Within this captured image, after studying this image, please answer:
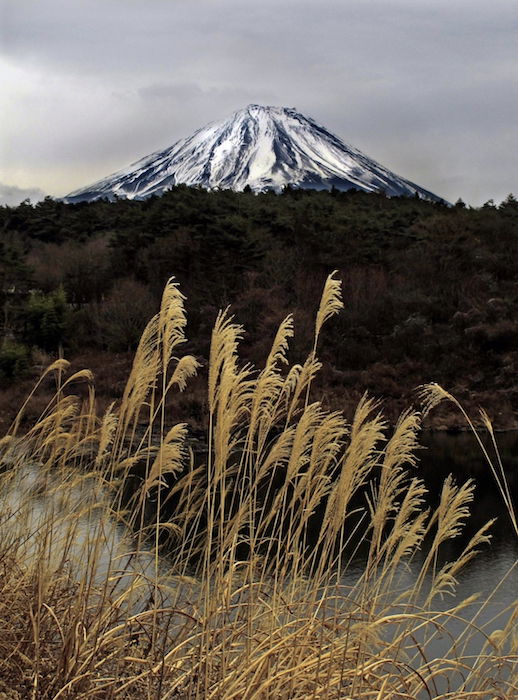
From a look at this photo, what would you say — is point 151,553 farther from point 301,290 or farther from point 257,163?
point 257,163

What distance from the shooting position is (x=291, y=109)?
98.1m

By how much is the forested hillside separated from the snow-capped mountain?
152ft

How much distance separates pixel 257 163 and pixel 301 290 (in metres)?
63.2

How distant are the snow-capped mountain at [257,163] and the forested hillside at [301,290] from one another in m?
46.4

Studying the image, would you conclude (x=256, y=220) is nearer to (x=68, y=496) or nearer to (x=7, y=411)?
(x=7, y=411)

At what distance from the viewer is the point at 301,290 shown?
2734 centimetres

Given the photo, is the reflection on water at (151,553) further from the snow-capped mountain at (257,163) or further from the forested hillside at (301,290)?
the snow-capped mountain at (257,163)

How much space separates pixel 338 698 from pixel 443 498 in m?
0.82

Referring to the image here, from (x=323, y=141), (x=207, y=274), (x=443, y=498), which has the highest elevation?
Result: (x=323, y=141)

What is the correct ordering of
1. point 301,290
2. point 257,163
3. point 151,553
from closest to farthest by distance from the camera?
point 151,553 → point 301,290 → point 257,163

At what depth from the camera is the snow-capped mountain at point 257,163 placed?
81062 mm

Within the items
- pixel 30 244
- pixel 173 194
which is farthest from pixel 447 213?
pixel 30 244

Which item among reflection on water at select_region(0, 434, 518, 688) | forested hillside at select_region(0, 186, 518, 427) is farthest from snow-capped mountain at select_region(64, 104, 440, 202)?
reflection on water at select_region(0, 434, 518, 688)

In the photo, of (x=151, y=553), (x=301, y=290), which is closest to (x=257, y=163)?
(x=301, y=290)
